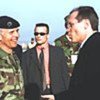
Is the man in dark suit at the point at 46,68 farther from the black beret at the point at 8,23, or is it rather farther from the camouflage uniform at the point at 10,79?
the camouflage uniform at the point at 10,79

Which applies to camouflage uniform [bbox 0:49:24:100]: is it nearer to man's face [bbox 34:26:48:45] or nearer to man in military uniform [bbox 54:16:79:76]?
man's face [bbox 34:26:48:45]

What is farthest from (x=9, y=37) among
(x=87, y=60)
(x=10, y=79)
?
(x=87, y=60)

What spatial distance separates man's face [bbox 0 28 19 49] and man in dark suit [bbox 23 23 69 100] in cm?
208

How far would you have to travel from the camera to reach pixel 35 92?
9.70 m

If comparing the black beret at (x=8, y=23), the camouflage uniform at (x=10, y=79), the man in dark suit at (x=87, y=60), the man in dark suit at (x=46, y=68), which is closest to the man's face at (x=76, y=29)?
the man in dark suit at (x=87, y=60)

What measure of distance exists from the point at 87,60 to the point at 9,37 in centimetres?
158

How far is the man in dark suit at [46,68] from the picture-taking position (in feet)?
32.3

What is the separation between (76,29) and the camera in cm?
664

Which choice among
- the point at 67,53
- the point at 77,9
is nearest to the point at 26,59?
the point at 67,53

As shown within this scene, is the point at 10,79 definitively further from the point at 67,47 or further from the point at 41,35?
the point at 67,47

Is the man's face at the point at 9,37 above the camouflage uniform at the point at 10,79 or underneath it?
above

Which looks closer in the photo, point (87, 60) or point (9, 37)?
point (87, 60)

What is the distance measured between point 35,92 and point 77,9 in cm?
314

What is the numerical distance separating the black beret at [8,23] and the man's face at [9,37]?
5 centimetres
